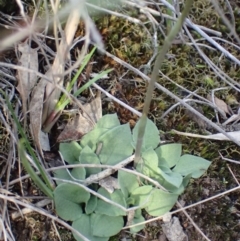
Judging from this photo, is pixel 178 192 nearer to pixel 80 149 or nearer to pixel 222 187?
pixel 222 187

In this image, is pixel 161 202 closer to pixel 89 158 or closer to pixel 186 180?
pixel 186 180

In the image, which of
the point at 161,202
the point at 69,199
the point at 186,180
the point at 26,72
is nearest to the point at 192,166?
the point at 186,180

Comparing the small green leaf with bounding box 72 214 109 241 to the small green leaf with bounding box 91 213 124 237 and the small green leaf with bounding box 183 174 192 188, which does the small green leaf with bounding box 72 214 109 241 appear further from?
the small green leaf with bounding box 183 174 192 188

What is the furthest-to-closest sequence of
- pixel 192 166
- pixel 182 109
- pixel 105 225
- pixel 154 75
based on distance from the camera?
pixel 182 109 < pixel 192 166 < pixel 105 225 < pixel 154 75

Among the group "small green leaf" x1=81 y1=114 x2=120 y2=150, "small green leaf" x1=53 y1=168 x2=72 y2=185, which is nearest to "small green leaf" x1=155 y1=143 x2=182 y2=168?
"small green leaf" x1=81 y1=114 x2=120 y2=150

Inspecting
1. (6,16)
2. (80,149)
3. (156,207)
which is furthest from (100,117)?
(6,16)

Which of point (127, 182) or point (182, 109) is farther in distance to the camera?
point (182, 109)

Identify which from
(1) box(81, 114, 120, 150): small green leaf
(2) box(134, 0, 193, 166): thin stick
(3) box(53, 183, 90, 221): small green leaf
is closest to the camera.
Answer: (2) box(134, 0, 193, 166): thin stick

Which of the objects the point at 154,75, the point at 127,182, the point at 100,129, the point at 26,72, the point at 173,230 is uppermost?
the point at 154,75
